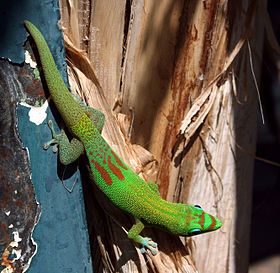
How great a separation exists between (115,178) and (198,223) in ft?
0.97

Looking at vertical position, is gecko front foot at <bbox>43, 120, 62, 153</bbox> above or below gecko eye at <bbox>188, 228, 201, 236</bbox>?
above

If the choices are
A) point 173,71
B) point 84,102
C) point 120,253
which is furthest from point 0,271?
point 173,71

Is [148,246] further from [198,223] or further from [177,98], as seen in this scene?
[177,98]

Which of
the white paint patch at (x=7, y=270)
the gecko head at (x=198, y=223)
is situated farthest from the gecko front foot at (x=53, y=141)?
the gecko head at (x=198, y=223)

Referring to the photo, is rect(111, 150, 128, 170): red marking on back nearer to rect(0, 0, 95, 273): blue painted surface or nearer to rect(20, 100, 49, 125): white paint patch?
rect(0, 0, 95, 273): blue painted surface

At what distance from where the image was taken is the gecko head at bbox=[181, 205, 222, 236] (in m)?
1.98

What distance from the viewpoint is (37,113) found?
5.76ft

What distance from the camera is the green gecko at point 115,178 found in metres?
1.80

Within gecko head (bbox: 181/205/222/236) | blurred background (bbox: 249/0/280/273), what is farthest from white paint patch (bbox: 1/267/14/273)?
blurred background (bbox: 249/0/280/273)

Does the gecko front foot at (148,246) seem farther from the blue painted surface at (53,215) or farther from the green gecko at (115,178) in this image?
the blue painted surface at (53,215)

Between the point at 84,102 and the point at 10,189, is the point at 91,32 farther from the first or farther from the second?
the point at 10,189

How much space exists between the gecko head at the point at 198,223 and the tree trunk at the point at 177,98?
0.32 feet

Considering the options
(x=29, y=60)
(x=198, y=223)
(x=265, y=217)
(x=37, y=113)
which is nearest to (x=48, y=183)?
(x=37, y=113)

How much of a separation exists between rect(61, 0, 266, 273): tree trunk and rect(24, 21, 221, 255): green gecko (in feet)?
0.19
